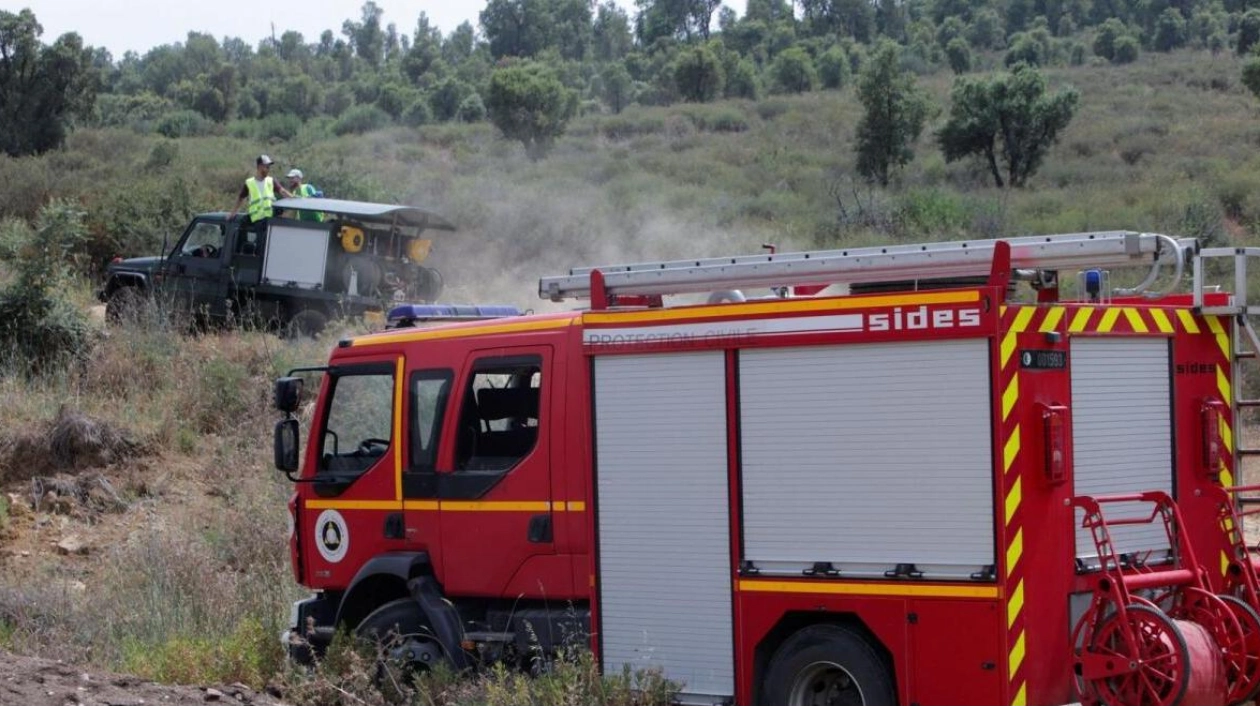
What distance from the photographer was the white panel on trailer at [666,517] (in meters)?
7.15

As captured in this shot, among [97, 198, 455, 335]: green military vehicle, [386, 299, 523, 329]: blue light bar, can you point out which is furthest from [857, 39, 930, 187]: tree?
[386, 299, 523, 329]: blue light bar

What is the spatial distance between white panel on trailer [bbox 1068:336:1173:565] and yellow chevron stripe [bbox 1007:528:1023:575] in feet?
1.41

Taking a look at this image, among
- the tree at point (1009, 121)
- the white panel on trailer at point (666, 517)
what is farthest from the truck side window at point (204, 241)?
the tree at point (1009, 121)

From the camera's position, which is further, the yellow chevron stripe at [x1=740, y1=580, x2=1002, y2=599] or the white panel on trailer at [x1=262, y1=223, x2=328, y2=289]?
the white panel on trailer at [x1=262, y1=223, x2=328, y2=289]

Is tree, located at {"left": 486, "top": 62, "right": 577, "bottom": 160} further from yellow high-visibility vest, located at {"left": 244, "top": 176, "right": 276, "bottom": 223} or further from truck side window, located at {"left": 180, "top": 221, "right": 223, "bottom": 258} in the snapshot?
yellow high-visibility vest, located at {"left": 244, "top": 176, "right": 276, "bottom": 223}

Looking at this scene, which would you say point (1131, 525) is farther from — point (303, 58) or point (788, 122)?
point (303, 58)

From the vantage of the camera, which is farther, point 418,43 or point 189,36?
point 189,36

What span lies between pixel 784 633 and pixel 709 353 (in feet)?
4.56

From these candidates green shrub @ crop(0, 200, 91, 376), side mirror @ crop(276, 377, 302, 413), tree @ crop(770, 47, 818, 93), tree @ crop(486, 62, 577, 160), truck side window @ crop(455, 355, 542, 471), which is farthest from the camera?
tree @ crop(770, 47, 818, 93)

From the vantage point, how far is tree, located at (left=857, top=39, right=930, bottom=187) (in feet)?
123

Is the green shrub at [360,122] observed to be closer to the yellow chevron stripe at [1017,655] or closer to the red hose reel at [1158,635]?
the red hose reel at [1158,635]

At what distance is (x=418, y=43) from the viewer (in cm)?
10725

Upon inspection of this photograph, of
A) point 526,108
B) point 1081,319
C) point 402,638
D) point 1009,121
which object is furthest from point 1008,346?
point 526,108

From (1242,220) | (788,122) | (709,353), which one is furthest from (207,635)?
(788,122)
